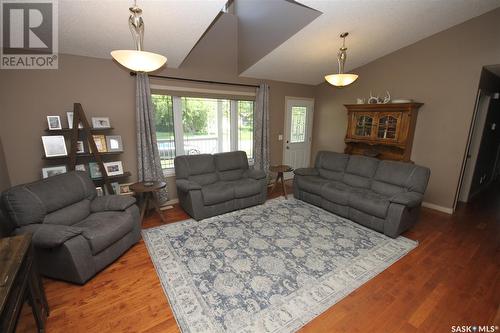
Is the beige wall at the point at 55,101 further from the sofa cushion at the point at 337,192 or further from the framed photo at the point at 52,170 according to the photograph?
the sofa cushion at the point at 337,192

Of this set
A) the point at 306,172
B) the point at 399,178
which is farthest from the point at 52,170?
the point at 399,178

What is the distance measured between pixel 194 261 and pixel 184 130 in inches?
95.4

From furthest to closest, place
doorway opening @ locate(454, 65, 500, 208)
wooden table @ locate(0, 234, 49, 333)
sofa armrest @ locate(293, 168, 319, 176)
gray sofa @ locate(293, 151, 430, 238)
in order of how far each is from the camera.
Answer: sofa armrest @ locate(293, 168, 319, 176), doorway opening @ locate(454, 65, 500, 208), gray sofa @ locate(293, 151, 430, 238), wooden table @ locate(0, 234, 49, 333)

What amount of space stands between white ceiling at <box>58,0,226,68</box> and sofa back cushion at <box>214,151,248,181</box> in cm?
182

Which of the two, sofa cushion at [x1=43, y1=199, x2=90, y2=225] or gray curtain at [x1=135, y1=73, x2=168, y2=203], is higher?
gray curtain at [x1=135, y1=73, x2=168, y2=203]

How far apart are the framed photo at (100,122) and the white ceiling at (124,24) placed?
2.74ft

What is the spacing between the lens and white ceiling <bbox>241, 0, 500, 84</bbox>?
8.87 feet

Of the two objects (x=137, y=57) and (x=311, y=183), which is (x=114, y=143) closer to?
(x=137, y=57)

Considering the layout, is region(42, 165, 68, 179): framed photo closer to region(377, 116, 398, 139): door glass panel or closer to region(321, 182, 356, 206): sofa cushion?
region(321, 182, 356, 206): sofa cushion

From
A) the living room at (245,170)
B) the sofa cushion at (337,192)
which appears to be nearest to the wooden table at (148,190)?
the living room at (245,170)

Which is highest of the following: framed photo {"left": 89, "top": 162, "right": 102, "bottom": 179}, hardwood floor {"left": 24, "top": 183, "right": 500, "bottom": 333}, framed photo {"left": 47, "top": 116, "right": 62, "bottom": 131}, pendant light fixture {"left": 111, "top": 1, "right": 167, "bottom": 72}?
pendant light fixture {"left": 111, "top": 1, "right": 167, "bottom": 72}

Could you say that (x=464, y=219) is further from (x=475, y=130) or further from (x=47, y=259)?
(x=47, y=259)

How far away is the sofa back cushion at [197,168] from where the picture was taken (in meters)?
Answer: 3.69

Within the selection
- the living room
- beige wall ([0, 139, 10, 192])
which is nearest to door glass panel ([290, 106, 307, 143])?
the living room
